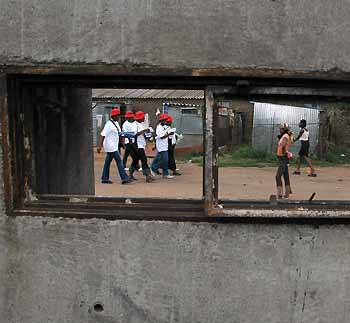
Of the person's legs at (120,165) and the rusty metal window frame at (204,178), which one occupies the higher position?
the rusty metal window frame at (204,178)

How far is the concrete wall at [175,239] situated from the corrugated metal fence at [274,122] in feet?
47.2

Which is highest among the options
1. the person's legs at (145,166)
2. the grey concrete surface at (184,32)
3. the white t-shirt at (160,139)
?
the grey concrete surface at (184,32)

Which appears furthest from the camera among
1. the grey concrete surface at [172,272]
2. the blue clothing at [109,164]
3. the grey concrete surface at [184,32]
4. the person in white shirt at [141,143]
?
the person in white shirt at [141,143]

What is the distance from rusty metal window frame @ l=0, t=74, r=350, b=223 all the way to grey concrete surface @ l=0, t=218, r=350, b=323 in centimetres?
6

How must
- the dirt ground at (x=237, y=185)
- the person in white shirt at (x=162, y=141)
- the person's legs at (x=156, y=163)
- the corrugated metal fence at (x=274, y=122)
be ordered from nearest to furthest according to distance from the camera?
the dirt ground at (x=237, y=185) → the person in white shirt at (x=162, y=141) → the person's legs at (x=156, y=163) → the corrugated metal fence at (x=274, y=122)

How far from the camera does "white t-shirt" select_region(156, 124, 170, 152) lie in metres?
11.3

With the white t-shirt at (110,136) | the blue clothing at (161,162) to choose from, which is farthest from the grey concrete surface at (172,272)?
the blue clothing at (161,162)

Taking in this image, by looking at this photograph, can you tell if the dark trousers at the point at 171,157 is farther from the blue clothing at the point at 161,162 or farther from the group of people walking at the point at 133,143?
the blue clothing at the point at 161,162

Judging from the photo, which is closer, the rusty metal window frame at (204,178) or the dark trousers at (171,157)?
the rusty metal window frame at (204,178)

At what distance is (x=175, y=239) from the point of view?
110 inches

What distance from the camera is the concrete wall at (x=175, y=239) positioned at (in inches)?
104

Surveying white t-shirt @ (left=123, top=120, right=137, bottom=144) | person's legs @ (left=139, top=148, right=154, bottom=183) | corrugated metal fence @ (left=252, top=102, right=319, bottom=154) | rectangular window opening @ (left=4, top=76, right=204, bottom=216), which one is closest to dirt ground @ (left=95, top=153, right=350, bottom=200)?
person's legs @ (left=139, top=148, right=154, bottom=183)

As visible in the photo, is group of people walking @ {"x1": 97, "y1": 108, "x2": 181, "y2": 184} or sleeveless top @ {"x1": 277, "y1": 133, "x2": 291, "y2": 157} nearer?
sleeveless top @ {"x1": 277, "y1": 133, "x2": 291, "y2": 157}

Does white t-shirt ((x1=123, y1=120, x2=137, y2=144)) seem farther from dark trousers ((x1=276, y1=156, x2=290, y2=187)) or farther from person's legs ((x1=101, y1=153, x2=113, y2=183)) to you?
dark trousers ((x1=276, y1=156, x2=290, y2=187))
